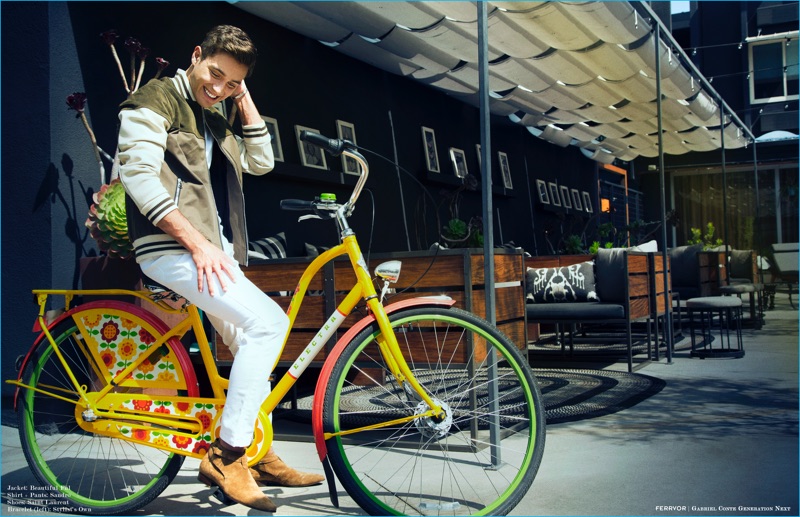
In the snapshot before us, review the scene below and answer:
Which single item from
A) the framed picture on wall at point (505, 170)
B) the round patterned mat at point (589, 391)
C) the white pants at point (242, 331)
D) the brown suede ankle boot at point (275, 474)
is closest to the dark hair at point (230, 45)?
the white pants at point (242, 331)

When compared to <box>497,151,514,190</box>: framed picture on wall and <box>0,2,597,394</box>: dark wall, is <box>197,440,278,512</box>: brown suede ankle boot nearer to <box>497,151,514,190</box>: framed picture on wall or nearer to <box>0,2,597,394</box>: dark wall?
<box>0,2,597,394</box>: dark wall

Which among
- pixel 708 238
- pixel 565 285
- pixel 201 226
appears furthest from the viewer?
pixel 708 238

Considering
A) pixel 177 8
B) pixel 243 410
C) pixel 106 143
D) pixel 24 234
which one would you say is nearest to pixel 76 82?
pixel 106 143

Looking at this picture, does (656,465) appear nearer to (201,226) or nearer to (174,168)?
(201,226)

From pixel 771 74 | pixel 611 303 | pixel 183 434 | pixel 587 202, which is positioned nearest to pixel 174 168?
pixel 183 434

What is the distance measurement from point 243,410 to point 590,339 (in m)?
6.05

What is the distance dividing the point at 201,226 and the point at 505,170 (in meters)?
8.84

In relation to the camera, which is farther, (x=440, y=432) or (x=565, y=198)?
(x=565, y=198)

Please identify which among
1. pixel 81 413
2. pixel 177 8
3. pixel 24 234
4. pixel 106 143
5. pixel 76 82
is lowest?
pixel 81 413

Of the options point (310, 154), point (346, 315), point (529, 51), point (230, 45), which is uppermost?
point (529, 51)

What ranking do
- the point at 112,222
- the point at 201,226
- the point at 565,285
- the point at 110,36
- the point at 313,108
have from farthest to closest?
the point at 313,108 < the point at 565,285 < the point at 110,36 < the point at 112,222 < the point at 201,226

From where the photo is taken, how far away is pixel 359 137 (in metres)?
7.34

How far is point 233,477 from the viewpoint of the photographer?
7.25ft

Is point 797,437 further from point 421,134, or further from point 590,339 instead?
point 421,134
